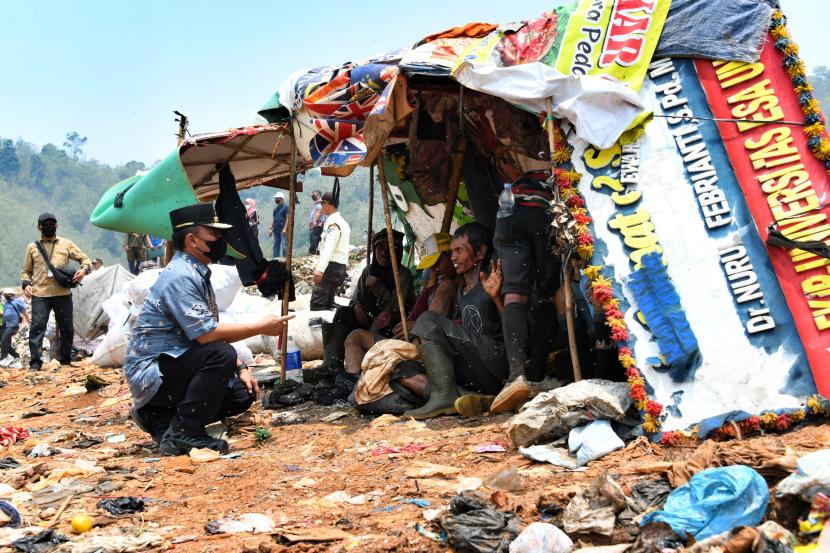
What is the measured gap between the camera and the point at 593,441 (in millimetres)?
4309

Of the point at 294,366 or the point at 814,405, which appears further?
the point at 294,366

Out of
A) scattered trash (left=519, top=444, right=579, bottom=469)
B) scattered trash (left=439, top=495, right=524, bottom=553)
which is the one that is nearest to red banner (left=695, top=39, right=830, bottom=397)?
scattered trash (left=519, top=444, right=579, bottom=469)

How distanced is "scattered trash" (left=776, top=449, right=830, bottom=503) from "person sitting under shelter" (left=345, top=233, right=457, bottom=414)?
11.3 ft

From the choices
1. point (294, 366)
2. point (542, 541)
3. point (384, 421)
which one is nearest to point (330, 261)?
point (294, 366)

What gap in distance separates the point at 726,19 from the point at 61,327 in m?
9.40

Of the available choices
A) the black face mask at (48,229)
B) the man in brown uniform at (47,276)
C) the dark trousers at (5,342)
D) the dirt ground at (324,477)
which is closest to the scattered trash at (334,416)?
the dirt ground at (324,477)

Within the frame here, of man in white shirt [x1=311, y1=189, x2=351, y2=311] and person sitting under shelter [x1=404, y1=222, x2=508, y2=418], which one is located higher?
man in white shirt [x1=311, y1=189, x2=351, y2=311]

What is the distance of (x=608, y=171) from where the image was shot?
5.08 m

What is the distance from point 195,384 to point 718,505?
3.39 metres

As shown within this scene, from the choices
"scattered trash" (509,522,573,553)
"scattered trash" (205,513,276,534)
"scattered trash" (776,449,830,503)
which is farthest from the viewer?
"scattered trash" (205,513,276,534)

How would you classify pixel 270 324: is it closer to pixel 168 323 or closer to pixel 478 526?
pixel 168 323

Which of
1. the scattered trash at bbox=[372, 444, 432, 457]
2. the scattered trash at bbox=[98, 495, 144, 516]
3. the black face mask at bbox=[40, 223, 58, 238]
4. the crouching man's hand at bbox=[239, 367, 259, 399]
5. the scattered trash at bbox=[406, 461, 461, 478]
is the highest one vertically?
the black face mask at bbox=[40, 223, 58, 238]

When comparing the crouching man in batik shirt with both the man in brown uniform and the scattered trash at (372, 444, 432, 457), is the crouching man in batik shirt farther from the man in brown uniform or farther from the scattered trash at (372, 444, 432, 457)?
the man in brown uniform

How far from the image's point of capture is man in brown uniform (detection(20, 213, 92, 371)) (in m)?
10.6
